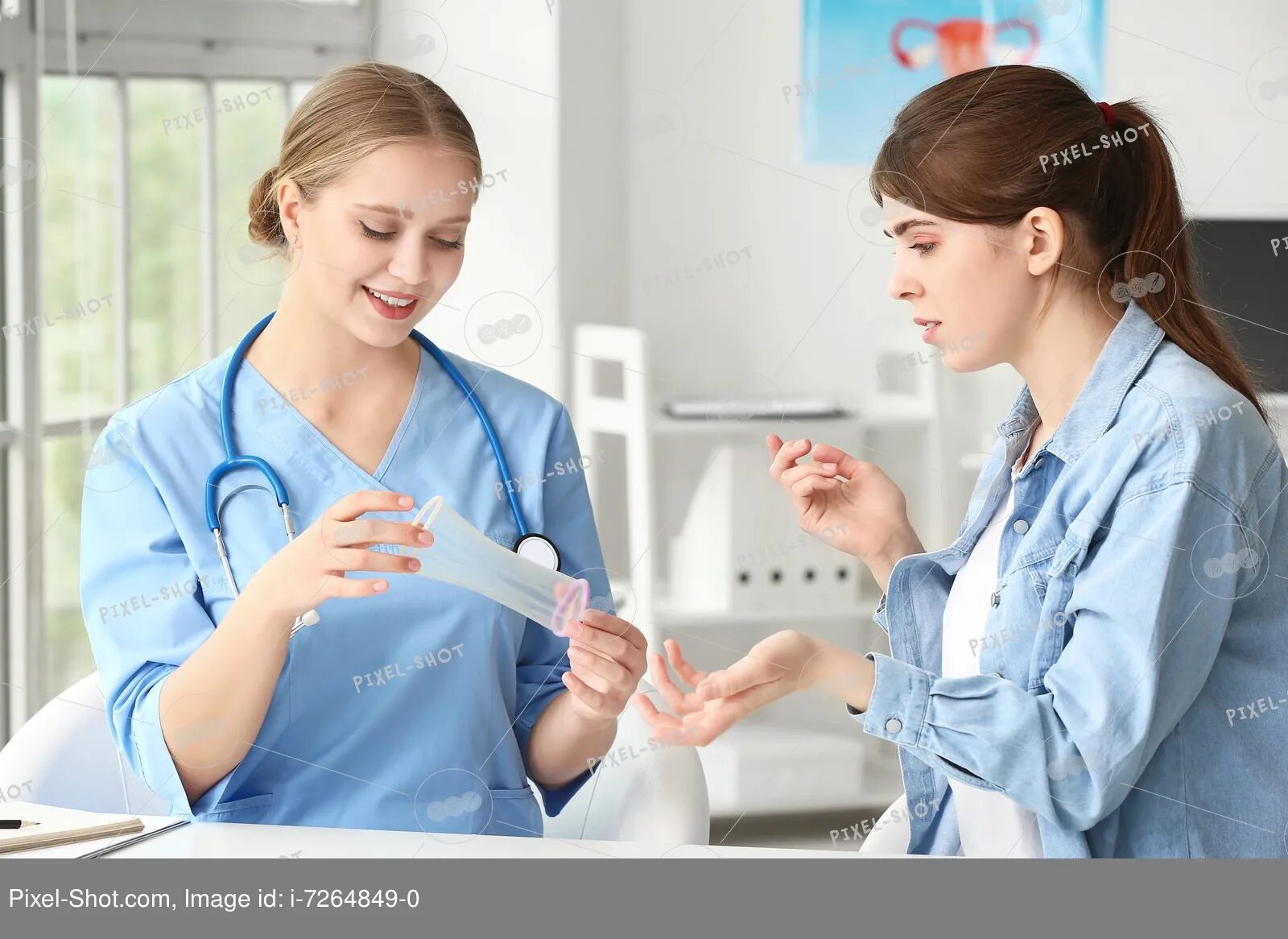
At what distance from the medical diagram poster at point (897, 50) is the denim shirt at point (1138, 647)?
0.38 m

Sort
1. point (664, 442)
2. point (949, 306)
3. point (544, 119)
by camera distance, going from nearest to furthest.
→ point (949, 306) < point (544, 119) < point (664, 442)

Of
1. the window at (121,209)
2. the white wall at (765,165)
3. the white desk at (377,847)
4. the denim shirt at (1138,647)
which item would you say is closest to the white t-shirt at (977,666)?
the denim shirt at (1138,647)

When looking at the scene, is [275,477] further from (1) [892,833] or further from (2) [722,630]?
(2) [722,630]

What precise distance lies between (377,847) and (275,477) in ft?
0.98

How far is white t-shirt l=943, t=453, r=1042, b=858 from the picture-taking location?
2.86ft

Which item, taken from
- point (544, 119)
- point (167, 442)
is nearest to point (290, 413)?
point (167, 442)

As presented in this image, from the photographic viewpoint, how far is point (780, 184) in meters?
1.35

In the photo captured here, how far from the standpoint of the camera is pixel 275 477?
0.93 meters

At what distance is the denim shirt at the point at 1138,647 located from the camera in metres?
0.74

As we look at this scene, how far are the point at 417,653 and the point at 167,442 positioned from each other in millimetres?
250

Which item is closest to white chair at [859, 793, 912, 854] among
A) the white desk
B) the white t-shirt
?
the white t-shirt
